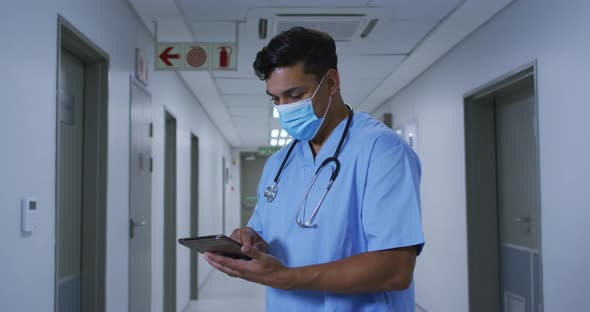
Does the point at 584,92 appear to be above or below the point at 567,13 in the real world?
below

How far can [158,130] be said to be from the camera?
173 inches

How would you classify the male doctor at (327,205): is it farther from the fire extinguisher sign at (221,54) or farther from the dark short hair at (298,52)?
the fire extinguisher sign at (221,54)

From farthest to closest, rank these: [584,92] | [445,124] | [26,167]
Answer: [445,124] < [584,92] < [26,167]

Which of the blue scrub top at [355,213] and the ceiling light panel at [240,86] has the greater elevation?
the ceiling light panel at [240,86]

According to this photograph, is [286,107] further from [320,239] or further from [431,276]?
[431,276]

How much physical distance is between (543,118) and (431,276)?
2594 mm

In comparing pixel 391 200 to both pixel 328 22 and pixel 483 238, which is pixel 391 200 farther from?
pixel 483 238

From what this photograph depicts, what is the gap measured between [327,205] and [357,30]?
2.92 metres

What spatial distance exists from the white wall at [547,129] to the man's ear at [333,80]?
1.70m

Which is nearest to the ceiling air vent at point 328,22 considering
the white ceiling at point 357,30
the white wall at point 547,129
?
the white ceiling at point 357,30

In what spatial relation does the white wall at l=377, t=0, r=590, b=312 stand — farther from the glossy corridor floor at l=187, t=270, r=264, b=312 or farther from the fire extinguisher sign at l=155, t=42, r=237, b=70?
the glossy corridor floor at l=187, t=270, r=264, b=312

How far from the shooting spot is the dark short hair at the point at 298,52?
1.33m

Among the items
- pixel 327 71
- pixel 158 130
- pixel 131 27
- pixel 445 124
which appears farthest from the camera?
pixel 445 124

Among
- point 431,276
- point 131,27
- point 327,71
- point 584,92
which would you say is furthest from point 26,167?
point 431,276
